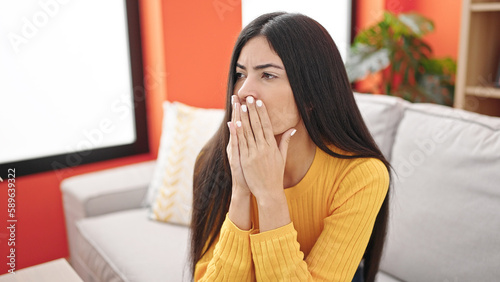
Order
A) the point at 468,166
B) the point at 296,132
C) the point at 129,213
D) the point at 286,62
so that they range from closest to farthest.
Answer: the point at 286,62 < the point at 296,132 < the point at 468,166 < the point at 129,213

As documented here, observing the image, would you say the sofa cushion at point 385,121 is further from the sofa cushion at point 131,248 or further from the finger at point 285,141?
the sofa cushion at point 131,248

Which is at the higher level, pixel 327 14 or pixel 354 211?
pixel 327 14

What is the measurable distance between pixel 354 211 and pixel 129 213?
121 centimetres

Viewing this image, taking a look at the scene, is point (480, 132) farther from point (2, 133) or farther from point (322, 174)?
point (2, 133)

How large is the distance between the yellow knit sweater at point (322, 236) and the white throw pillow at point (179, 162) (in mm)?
737

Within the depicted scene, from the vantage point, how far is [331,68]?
1.01 metres

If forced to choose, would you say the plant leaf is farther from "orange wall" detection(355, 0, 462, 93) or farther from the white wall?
the white wall

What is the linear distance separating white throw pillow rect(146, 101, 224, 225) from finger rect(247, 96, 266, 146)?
0.89 metres

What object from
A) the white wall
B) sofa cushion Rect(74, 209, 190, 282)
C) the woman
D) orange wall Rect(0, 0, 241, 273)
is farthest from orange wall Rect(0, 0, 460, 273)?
the woman

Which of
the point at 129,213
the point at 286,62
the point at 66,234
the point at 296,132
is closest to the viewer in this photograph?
the point at 286,62

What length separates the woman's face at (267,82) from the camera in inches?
38.3

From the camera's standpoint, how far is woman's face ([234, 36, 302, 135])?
973mm

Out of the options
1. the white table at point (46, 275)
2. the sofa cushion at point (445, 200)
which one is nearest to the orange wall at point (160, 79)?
the white table at point (46, 275)

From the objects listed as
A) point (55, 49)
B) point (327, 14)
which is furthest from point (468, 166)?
point (327, 14)
